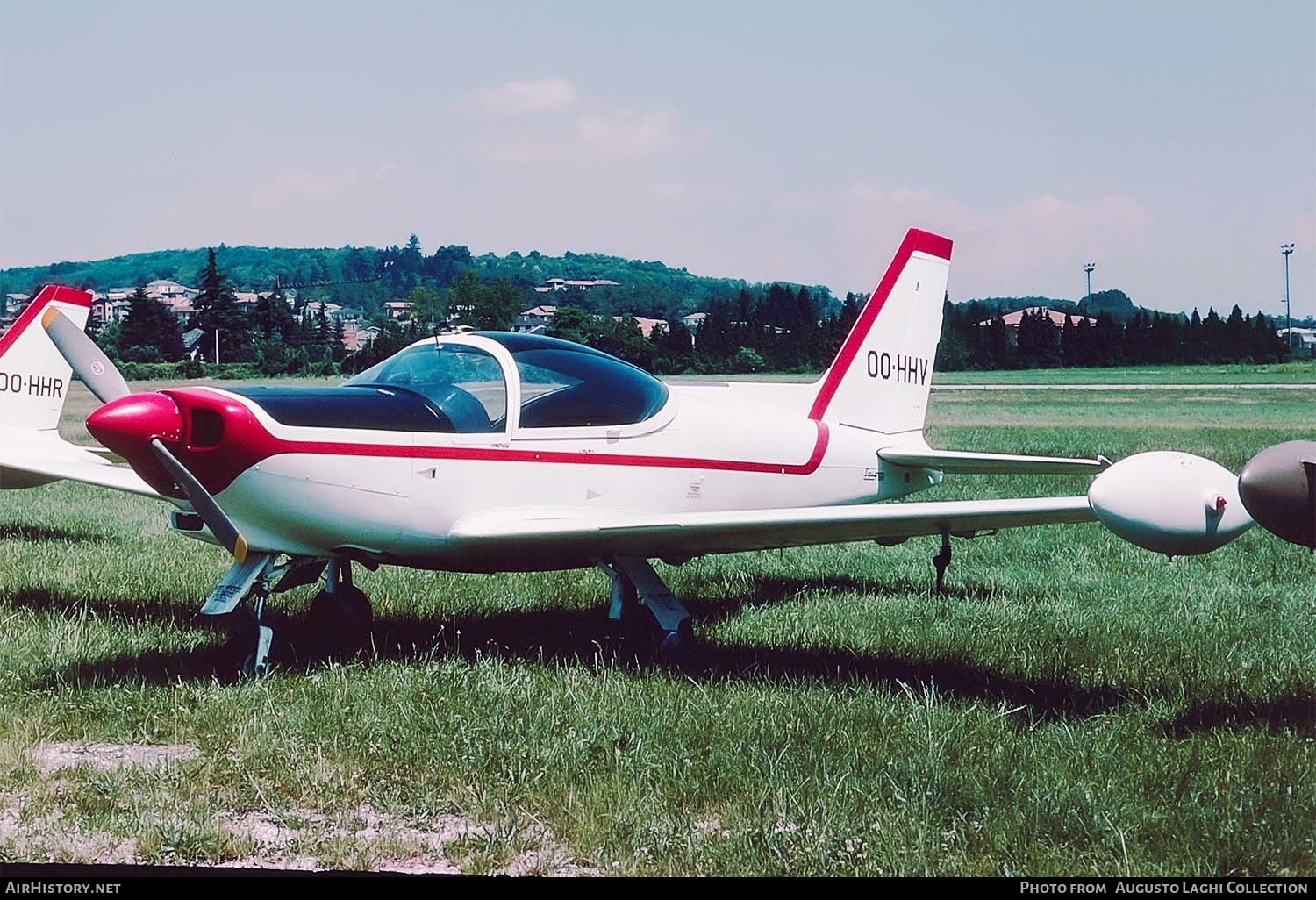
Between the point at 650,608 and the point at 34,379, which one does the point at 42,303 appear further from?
the point at 650,608

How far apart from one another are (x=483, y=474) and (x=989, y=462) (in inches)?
148

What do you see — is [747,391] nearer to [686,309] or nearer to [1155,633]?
[1155,633]

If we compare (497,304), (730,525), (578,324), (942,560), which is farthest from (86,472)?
(578,324)

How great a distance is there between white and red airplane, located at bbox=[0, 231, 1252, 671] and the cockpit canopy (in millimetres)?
11

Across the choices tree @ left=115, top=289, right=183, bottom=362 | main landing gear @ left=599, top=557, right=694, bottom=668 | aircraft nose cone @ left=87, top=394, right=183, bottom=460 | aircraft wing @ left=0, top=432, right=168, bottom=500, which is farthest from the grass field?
tree @ left=115, top=289, right=183, bottom=362

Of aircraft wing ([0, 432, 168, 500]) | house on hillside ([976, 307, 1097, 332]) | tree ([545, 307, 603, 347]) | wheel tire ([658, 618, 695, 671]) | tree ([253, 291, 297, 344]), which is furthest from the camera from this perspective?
tree ([253, 291, 297, 344])

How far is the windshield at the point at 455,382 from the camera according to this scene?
6316 millimetres

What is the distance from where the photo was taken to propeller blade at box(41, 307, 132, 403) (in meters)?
6.13

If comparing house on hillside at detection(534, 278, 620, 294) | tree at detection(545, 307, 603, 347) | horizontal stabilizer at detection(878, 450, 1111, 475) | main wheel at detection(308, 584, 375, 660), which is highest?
house on hillside at detection(534, 278, 620, 294)

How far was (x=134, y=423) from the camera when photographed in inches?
213

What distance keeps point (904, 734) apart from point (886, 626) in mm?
2424

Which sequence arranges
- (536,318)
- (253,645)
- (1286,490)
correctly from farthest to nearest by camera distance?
(536,318) < (253,645) < (1286,490)

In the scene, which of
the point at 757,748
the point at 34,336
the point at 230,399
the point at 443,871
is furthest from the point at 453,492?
the point at 34,336

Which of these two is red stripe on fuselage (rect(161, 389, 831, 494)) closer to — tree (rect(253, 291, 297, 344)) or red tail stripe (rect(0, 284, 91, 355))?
red tail stripe (rect(0, 284, 91, 355))
